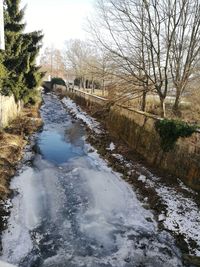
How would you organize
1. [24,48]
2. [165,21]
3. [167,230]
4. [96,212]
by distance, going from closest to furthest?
[167,230] < [96,212] < [165,21] < [24,48]

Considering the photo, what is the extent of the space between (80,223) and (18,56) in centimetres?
1562

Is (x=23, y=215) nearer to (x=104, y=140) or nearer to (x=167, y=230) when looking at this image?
(x=167, y=230)

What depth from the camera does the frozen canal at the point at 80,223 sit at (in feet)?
21.0

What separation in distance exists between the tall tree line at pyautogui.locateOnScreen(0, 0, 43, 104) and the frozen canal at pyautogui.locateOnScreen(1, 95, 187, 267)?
8.99m

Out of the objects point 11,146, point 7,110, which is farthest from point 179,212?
→ point 7,110

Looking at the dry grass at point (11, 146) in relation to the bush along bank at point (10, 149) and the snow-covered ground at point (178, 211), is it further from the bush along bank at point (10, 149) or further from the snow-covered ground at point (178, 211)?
the snow-covered ground at point (178, 211)

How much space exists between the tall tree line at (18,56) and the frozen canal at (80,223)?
8.99 metres

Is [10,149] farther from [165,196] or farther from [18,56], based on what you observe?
[18,56]

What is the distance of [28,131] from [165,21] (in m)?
9.17

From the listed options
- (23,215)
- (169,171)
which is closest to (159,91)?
(169,171)

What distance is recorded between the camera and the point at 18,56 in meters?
20.6

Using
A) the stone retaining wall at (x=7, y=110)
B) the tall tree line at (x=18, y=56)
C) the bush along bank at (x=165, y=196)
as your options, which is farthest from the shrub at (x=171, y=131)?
the tall tree line at (x=18, y=56)

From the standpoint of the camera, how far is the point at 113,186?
10.3 m

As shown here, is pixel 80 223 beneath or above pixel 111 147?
beneath
